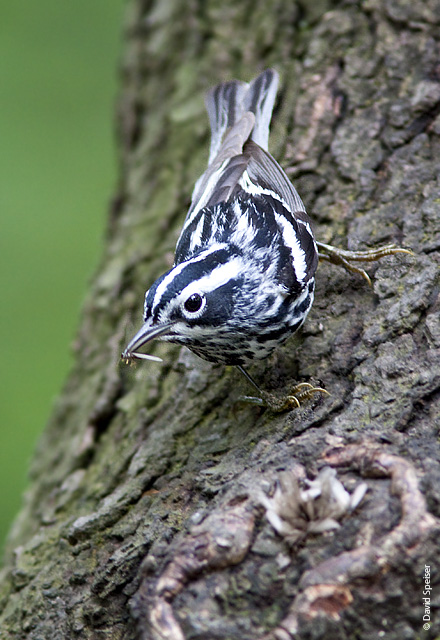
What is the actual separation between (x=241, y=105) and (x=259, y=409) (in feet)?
6.97

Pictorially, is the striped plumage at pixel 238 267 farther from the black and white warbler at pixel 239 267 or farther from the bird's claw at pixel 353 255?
the bird's claw at pixel 353 255

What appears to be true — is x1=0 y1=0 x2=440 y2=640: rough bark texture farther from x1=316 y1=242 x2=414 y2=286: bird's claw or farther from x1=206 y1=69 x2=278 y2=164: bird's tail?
x1=206 y1=69 x2=278 y2=164: bird's tail

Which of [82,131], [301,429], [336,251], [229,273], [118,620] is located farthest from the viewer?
[82,131]

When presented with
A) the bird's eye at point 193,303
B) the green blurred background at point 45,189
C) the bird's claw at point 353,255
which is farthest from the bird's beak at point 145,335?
the green blurred background at point 45,189

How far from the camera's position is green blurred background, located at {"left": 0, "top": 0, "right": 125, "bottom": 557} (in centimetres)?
647

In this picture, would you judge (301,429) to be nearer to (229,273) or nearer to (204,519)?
(204,519)

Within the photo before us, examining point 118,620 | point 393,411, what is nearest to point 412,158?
point 393,411

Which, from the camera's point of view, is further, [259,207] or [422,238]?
[259,207]

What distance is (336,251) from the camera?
364cm

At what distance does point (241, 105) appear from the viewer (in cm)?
441

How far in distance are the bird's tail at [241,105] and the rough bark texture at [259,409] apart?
0.56ft

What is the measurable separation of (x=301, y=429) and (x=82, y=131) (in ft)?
22.1

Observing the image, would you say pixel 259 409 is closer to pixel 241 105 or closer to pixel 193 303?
pixel 193 303

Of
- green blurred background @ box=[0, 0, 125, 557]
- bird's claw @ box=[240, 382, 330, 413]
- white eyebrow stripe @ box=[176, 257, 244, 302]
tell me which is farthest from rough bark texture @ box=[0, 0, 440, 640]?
green blurred background @ box=[0, 0, 125, 557]
